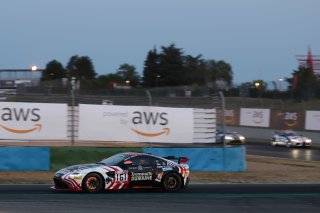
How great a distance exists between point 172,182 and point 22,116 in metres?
9.28

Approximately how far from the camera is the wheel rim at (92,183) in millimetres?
15250

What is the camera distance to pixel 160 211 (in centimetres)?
1197

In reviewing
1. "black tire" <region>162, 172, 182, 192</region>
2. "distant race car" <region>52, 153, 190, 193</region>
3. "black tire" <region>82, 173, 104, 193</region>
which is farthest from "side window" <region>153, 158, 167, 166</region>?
"black tire" <region>82, 173, 104, 193</region>

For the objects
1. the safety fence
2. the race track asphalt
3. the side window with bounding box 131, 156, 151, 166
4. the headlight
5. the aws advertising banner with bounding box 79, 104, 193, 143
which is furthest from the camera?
the safety fence

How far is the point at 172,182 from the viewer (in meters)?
16.3

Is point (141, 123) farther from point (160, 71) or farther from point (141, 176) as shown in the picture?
point (160, 71)

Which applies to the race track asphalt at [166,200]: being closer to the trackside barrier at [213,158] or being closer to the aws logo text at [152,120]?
the trackside barrier at [213,158]

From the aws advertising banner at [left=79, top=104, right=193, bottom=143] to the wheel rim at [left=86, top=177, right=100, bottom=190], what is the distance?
8.55 metres

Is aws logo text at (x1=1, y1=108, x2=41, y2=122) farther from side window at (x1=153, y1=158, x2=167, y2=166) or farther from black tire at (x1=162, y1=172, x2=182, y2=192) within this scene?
black tire at (x1=162, y1=172, x2=182, y2=192)

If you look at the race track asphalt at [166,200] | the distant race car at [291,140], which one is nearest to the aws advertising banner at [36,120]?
the race track asphalt at [166,200]

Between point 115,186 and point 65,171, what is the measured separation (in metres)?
1.35

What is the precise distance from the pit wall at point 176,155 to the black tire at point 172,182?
19.6 ft

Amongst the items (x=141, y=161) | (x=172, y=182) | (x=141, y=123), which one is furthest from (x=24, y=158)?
(x=172, y=182)

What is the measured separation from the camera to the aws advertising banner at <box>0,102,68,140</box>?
2331cm
